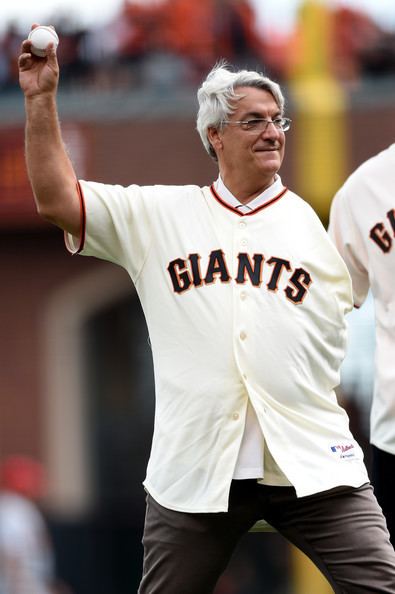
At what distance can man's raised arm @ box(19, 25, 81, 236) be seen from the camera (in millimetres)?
4539

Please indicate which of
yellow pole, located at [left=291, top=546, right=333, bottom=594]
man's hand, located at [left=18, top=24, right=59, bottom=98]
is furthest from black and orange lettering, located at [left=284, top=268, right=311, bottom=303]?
yellow pole, located at [left=291, top=546, right=333, bottom=594]

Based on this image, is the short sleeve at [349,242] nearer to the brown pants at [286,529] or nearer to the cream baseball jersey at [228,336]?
the cream baseball jersey at [228,336]

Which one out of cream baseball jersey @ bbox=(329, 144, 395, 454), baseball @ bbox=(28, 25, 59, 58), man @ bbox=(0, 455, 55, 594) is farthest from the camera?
man @ bbox=(0, 455, 55, 594)

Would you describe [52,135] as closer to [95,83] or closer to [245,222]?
[245,222]

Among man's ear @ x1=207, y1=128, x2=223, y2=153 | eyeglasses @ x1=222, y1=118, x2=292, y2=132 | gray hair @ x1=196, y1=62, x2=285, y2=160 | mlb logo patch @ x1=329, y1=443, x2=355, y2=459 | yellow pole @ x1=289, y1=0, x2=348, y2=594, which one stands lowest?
yellow pole @ x1=289, y1=0, x2=348, y2=594

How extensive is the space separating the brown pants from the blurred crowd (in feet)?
29.3

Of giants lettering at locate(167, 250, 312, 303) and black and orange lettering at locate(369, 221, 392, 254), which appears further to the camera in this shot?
black and orange lettering at locate(369, 221, 392, 254)

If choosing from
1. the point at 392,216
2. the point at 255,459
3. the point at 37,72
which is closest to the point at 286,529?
the point at 255,459

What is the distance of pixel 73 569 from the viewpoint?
13438mm

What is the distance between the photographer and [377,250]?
533 centimetres

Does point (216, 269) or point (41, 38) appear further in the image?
point (216, 269)

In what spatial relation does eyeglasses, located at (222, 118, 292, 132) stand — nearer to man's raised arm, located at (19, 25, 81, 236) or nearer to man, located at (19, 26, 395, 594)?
man, located at (19, 26, 395, 594)

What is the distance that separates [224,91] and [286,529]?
1368 mm

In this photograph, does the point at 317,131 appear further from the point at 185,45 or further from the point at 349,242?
the point at 349,242
